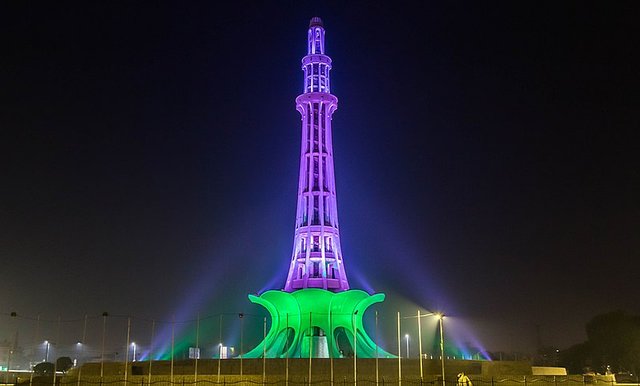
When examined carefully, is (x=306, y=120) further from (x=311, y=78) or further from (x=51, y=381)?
(x=51, y=381)

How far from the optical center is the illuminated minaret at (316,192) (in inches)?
2114

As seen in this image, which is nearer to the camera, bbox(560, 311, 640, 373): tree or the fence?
the fence

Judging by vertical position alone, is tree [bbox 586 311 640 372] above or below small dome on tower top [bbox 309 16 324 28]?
below

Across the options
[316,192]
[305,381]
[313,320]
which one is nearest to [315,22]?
[316,192]

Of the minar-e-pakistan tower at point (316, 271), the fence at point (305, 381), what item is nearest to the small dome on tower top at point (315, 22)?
the minar-e-pakistan tower at point (316, 271)

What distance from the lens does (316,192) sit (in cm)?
5553

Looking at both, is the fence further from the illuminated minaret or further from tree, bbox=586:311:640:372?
tree, bbox=586:311:640:372

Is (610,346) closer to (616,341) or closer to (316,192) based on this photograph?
(616,341)

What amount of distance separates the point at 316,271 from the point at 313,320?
433 cm

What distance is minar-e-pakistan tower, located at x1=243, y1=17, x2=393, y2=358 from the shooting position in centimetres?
5078

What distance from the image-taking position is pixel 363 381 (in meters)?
38.2

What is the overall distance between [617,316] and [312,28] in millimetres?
37981

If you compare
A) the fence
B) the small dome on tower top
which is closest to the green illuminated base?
the fence

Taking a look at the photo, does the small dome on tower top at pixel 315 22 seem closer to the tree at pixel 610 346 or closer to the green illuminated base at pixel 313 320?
the green illuminated base at pixel 313 320
